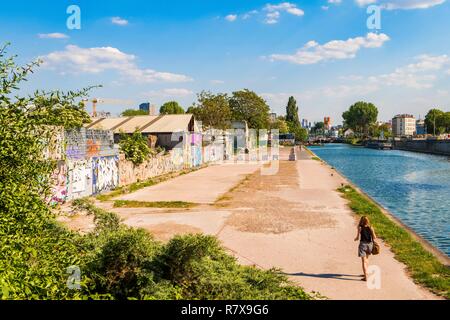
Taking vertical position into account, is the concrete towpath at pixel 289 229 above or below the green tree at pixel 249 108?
below

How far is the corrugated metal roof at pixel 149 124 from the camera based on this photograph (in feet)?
151

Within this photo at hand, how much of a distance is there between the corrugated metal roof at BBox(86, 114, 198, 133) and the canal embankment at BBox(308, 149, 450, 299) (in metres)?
29.2

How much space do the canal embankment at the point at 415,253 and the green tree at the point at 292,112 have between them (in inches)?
5949

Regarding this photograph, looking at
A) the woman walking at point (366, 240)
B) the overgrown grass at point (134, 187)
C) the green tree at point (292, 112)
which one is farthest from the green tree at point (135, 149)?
the green tree at point (292, 112)

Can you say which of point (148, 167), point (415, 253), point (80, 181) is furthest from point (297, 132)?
point (415, 253)

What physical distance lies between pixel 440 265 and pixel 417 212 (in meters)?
12.6

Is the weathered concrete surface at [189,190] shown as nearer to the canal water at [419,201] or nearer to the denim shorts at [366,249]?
the canal water at [419,201]

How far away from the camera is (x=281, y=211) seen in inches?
798

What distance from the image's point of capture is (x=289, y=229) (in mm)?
16297

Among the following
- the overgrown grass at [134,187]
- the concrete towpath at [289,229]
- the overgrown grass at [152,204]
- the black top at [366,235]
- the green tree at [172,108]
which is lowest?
the concrete towpath at [289,229]

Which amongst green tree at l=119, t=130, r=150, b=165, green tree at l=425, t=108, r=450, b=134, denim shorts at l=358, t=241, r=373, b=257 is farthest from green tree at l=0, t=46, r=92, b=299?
green tree at l=425, t=108, r=450, b=134
